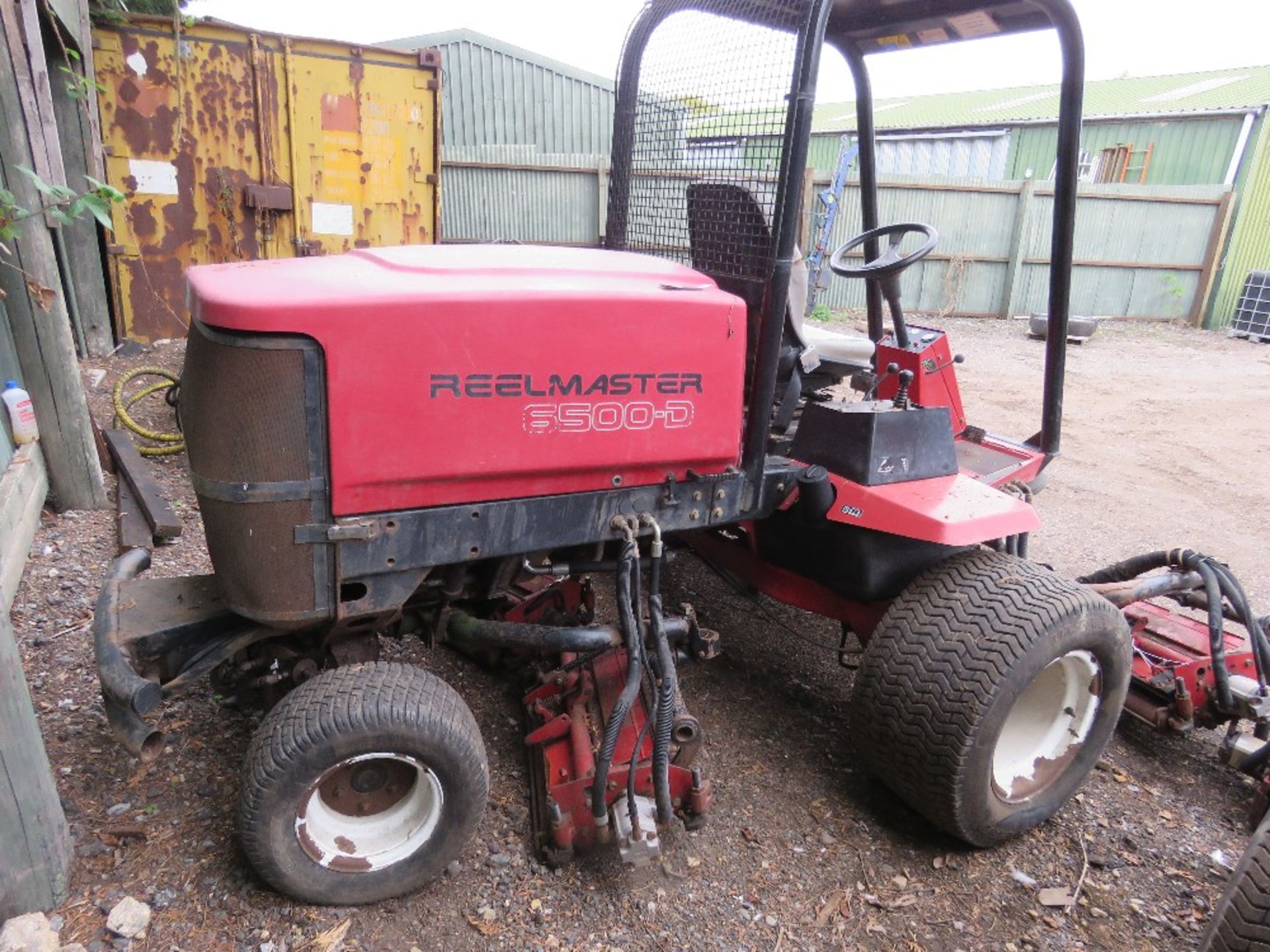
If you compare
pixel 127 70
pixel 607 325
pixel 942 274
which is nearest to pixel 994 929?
pixel 607 325

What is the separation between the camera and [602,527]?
2.07m

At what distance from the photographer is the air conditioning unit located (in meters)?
12.8

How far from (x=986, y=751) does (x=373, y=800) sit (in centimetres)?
154

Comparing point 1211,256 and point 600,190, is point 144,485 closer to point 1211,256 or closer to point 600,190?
point 600,190

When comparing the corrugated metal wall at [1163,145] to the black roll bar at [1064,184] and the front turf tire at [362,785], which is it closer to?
the black roll bar at [1064,184]

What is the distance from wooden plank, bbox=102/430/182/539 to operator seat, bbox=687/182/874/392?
8.22 feet

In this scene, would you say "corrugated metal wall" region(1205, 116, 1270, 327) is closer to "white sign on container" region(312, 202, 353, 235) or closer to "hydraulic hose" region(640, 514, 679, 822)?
"white sign on container" region(312, 202, 353, 235)

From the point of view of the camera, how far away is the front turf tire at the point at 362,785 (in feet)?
5.99

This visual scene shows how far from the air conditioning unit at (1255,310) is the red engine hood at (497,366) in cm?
1421

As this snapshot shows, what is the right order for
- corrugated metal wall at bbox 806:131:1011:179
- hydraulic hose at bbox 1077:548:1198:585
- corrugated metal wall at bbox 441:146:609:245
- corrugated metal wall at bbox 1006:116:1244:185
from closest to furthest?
hydraulic hose at bbox 1077:548:1198:585
corrugated metal wall at bbox 441:146:609:245
corrugated metal wall at bbox 1006:116:1244:185
corrugated metal wall at bbox 806:131:1011:179

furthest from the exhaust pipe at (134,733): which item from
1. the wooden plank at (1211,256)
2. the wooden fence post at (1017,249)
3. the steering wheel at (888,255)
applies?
the wooden plank at (1211,256)

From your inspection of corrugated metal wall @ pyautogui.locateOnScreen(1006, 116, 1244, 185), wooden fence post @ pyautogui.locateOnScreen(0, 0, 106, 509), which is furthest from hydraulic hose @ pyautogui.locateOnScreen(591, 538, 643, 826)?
corrugated metal wall @ pyautogui.locateOnScreen(1006, 116, 1244, 185)

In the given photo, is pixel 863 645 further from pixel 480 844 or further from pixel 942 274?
pixel 942 274

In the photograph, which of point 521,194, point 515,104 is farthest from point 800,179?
point 515,104
